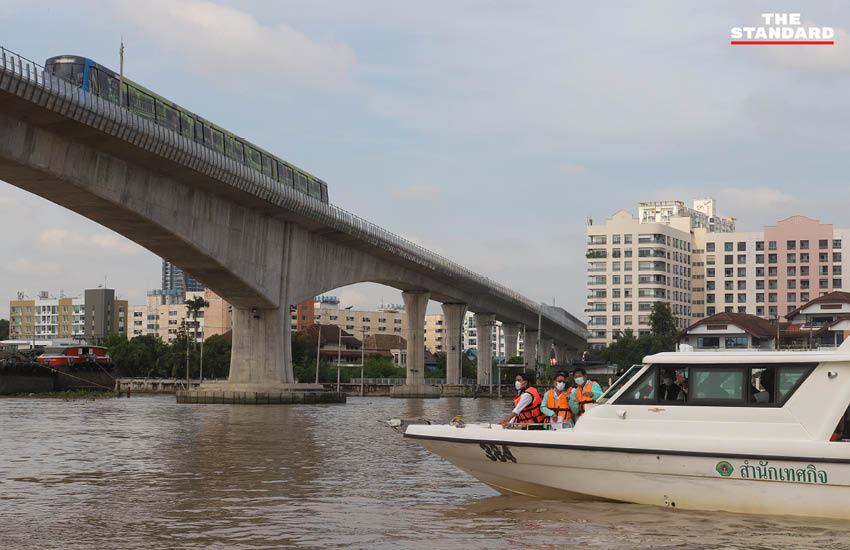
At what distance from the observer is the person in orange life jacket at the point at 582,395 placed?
52.0 ft

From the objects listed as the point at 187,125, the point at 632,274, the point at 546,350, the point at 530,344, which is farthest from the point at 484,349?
the point at 187,125

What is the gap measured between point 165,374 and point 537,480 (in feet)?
345

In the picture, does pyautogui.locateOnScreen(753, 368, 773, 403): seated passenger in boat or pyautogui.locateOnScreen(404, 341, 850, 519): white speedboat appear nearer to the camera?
pyautogui.locateOnScreen(404, 341, 850, 519): white speedboat

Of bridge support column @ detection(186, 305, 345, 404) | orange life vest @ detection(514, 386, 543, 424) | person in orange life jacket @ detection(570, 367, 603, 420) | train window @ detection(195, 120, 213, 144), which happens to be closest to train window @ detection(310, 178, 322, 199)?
bridge support column @ detection(186, 305, 345, 404)

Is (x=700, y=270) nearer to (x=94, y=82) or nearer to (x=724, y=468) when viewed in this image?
(x=94, y=82)

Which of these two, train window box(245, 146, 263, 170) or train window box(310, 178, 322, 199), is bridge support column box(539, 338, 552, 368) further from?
train window box(245, 146, 263, 170)

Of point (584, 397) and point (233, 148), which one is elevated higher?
point (233, 148)

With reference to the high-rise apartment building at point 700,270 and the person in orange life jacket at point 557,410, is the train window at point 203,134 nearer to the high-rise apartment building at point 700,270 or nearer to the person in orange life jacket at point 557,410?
the person in orange life jacket at point 557,410

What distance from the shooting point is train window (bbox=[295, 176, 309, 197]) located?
56.2m

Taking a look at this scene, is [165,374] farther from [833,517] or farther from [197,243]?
[833,517]

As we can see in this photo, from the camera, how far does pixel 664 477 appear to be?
1365 centimetres

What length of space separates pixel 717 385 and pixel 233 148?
37.9 meters

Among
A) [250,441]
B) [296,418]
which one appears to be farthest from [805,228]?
[250,441]

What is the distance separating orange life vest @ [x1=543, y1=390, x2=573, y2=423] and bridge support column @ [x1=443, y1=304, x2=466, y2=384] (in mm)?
75459
